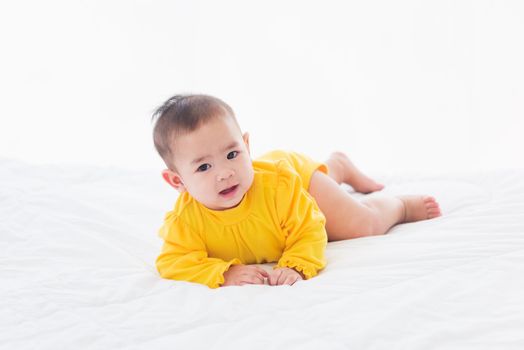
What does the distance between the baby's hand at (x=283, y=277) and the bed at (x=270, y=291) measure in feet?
0.17

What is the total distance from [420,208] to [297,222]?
42 centimetres

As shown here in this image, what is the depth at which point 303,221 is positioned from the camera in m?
1.24

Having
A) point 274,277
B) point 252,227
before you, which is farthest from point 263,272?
point 252,227

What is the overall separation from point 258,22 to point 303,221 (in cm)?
187

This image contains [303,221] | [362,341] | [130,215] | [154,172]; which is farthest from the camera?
[154,172]

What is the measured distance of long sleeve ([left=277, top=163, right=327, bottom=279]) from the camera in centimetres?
119

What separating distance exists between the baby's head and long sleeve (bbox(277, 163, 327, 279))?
0.31ft

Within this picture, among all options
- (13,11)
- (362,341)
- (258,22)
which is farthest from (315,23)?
(362,341)

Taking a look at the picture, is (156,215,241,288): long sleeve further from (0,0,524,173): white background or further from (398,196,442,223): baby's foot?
(0,0,524,173): white background

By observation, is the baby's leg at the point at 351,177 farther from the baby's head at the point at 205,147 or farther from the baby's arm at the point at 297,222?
the baby's head at the point at 205,147

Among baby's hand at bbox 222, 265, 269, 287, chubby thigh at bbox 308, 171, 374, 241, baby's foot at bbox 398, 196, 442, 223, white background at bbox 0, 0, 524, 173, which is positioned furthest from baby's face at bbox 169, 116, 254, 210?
white background at bbox 0, 0, 524, 173

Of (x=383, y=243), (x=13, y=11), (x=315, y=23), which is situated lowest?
(x=383, y=243)

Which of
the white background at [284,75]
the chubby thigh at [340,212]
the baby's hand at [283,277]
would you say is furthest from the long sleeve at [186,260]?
the white background at [284,75]

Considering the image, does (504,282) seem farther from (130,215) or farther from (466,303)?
(130,215)
